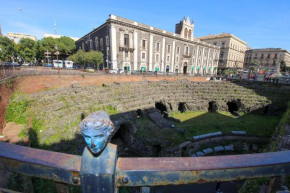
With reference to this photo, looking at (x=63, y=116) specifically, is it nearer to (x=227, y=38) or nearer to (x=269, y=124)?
(x=269, y=124)

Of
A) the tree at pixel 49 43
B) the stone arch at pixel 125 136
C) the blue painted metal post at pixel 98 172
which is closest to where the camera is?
the blue painted metal post at pixel 98 172

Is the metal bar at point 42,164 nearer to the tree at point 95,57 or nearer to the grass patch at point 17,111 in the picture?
the grass patch at point 17,111

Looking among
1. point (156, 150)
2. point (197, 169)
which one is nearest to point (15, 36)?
point (156, 150)

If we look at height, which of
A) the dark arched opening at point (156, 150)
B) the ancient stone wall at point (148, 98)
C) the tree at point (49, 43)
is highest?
the tree at point (49, 43)

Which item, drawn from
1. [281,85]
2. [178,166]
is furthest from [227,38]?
[178,166]

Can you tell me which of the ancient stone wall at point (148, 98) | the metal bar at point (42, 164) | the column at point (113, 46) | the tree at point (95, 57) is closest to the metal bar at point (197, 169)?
the metal bar at point (42, 164)

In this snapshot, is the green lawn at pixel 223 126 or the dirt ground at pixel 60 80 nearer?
the dirt ground at pixel 60 80

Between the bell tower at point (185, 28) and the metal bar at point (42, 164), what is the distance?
4212 centimetres

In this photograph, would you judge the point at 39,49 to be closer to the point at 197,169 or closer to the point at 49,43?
the point at 49,43

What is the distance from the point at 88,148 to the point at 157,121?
12.4 metres

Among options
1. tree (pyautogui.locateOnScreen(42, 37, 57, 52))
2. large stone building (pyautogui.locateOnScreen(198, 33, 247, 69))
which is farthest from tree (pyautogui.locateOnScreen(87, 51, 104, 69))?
large stone building (pyautogui.locateOnScreen(198, 33, 247, 69))

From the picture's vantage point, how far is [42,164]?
0.92m

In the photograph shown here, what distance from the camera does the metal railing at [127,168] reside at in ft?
2.71

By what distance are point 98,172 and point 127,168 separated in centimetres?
19
